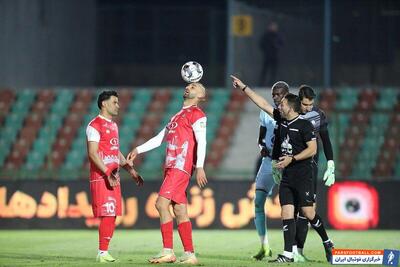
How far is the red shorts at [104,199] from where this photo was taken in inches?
464

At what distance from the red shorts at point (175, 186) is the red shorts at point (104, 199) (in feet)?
2.12

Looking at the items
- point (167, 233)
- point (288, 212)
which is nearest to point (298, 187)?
point (288, 212)

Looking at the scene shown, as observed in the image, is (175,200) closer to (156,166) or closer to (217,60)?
(156,166)

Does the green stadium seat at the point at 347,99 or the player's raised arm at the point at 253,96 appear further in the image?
the green stadium seat at the point at 347,99

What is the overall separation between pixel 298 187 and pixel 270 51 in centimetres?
1123

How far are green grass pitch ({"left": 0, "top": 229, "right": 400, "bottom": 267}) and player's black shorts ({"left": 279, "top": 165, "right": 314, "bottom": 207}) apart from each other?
66 centimetres

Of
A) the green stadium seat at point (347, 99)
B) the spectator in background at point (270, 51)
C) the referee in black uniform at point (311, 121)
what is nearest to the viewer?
the referee in black uniform at point (311, 121)

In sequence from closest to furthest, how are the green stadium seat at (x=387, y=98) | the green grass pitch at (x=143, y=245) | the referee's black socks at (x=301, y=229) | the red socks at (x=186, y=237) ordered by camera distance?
the red socks at (x=186, y=237) < the green grass pitch at (x=143, y=245) < the referee's black socks at (x=301, y=229) < the green stadium seat at (x=387, y=98)

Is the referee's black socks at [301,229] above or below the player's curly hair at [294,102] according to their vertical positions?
below

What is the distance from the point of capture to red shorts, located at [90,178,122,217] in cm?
1178

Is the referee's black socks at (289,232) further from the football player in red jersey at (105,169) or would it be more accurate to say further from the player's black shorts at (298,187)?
the football player in red jersey at (105,169)

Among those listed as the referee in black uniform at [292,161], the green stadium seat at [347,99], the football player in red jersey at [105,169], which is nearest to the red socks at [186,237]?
the football player in red jersey at [105,169]

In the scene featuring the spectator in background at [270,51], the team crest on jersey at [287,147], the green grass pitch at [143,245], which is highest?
the spectator in background at [270,51]

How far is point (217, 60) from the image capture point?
27.1m
